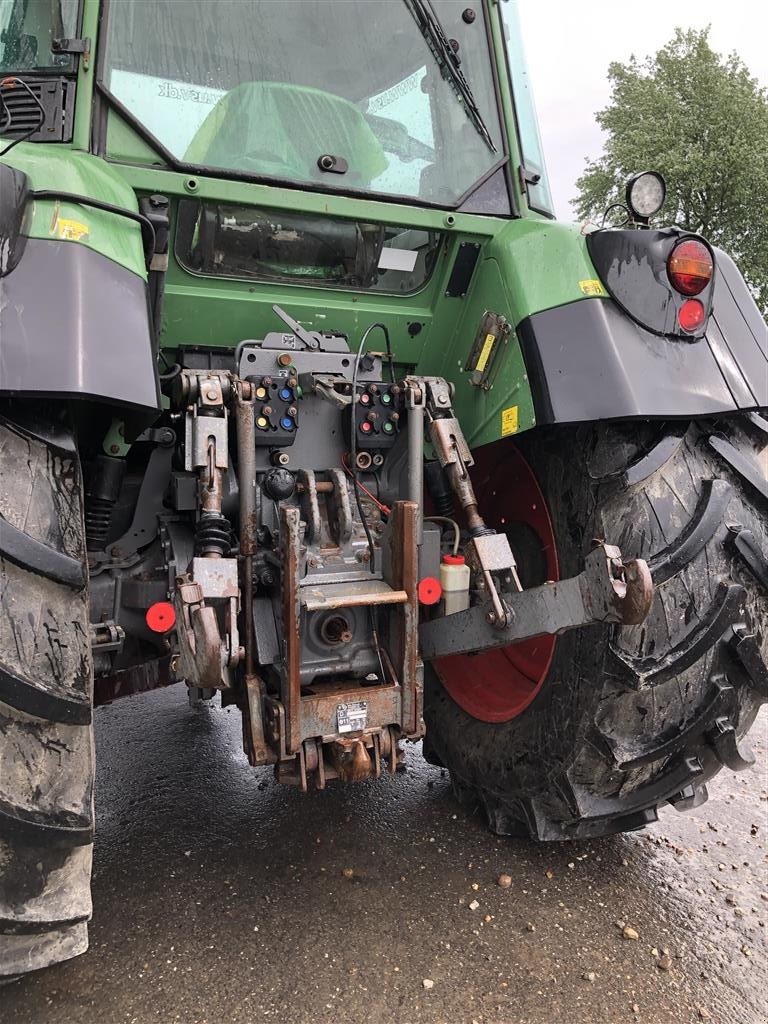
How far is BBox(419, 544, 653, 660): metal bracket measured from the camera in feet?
5.24

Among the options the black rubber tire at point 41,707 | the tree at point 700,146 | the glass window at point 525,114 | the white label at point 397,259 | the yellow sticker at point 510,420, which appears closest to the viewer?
the black rubber tire at point 41,707

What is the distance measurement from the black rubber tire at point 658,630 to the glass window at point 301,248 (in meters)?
0.68

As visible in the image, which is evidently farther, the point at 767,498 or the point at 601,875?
the point at 601,875

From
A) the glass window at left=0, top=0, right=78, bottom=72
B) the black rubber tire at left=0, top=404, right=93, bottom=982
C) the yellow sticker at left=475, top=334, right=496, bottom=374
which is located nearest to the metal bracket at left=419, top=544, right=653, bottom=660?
the yellow sticker at left=475, top=334, right=496, bottom=374

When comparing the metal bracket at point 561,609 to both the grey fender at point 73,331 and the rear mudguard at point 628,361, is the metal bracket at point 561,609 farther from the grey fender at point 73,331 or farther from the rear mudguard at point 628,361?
the grey fender at point 73,331

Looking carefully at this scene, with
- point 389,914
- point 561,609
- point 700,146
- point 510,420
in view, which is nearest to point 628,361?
point 510,420

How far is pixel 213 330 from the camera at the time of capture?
2.26 meters

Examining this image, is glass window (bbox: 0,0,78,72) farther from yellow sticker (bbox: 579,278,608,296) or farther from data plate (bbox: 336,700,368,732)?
data plate (bbox: 336,700,368,732)

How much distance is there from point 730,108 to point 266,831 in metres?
22.9

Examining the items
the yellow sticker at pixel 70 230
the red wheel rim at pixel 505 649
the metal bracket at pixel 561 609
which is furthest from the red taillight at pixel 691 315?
the yellow sticker at pixel 70 230

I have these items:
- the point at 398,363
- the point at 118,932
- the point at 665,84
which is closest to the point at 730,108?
the point at 665,84

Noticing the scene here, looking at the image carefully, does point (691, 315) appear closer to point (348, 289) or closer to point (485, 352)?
point (485, 352)

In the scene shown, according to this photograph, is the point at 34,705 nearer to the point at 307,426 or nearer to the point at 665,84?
the point at 307,426

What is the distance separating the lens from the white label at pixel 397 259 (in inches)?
91.5
